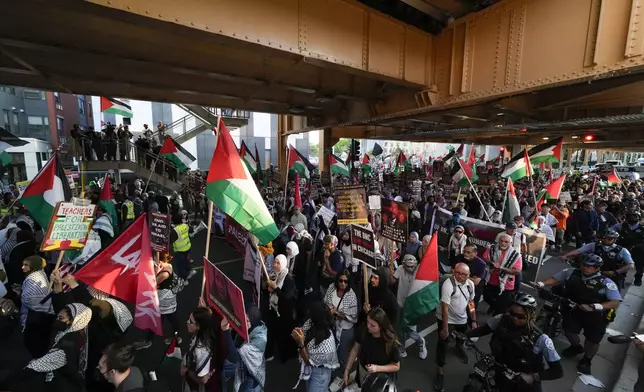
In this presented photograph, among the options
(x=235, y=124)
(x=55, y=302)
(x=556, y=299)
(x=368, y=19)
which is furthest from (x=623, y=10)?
(x=235, y=124)

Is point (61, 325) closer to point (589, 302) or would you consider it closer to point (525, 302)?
point (525, 302)

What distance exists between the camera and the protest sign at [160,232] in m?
5.54

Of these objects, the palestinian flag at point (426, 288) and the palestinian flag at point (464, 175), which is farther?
the palestinian flag at point (464, 175)

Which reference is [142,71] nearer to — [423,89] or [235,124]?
[423,89]

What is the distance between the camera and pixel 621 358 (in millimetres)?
4945

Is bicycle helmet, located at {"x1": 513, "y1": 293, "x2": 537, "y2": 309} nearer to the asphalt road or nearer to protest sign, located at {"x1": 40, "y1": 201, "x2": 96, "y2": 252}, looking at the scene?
the asphalt road

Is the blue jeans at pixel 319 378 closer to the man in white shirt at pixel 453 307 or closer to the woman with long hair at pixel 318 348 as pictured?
the woman with long hair at pixel 318 348

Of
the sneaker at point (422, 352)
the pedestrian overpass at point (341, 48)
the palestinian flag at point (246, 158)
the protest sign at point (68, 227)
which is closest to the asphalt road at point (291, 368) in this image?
the sneaker at point (422, 352)

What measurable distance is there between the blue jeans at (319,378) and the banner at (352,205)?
2394mm

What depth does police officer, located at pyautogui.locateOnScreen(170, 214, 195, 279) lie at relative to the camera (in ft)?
Result: 22.5

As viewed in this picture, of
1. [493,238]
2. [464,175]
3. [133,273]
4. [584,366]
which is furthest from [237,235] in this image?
[464,175]

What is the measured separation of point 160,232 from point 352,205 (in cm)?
361

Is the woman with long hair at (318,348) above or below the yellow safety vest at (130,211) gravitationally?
below

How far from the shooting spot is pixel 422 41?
307 inches
